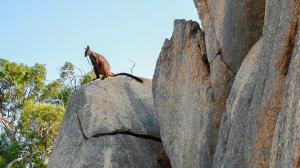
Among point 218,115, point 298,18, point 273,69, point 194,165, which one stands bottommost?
point 194,165

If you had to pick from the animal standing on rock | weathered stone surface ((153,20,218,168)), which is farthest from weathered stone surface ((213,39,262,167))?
the animal standing on rock

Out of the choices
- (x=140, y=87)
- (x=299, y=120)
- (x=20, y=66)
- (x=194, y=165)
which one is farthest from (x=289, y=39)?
(x=20, y=66)

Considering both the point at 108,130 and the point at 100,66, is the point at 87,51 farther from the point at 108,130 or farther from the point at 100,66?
the point at 108,130

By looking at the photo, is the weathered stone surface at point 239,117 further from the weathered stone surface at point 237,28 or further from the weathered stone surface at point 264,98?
the weathered stone surface at point 237,28

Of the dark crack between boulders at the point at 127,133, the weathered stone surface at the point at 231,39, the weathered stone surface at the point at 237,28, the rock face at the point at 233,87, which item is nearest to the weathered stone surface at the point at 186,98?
the rock face at the point at 233,87

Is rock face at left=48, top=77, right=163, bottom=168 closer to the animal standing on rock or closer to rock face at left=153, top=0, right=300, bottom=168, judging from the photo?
the animal standing on rock

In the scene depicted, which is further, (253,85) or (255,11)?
(255,11)

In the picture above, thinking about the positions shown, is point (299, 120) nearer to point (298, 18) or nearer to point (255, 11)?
point (298, 18)

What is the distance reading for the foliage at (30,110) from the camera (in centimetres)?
2227

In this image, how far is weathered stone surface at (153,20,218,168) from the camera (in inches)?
353

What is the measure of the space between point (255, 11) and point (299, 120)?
384 cm

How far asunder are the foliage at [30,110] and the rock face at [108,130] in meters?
9.17

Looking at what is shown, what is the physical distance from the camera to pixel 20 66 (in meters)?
25.5

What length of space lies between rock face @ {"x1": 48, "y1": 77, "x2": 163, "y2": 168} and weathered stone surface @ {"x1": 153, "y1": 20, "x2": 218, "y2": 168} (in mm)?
1561
